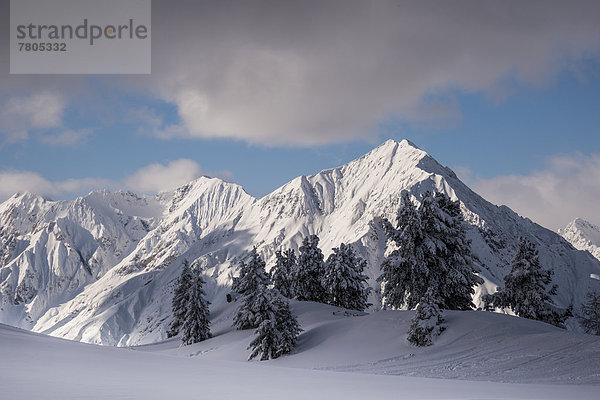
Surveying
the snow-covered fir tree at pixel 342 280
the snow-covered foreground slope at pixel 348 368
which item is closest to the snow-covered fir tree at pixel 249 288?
the snow-covered fir tree at pixel 342 280

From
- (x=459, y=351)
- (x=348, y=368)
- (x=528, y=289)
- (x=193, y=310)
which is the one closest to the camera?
(x=459, y=351)

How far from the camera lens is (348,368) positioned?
27953 mm

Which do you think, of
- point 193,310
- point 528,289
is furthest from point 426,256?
point 193,310

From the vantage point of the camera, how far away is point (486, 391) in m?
12.7

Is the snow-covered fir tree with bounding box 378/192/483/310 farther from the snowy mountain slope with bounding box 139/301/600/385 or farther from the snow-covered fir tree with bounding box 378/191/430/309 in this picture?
the snowy mountain slope with bounding box 139/301/600/385

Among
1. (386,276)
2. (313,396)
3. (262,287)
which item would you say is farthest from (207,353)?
(313,396)

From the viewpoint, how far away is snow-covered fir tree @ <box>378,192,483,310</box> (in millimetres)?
36656

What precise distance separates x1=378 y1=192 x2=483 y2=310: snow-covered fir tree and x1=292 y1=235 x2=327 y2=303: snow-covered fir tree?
2344cm

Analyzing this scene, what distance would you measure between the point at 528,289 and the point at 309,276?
26077 millimetres

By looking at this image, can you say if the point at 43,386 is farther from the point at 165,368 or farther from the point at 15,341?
the point at 15,341

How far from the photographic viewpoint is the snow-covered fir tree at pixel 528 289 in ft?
140

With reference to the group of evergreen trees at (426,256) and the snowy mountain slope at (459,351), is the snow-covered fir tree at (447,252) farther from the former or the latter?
the snowy mountain slope at (459,351)

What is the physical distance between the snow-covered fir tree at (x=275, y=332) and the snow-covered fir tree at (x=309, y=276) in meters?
21.7

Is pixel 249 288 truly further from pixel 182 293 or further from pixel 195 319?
pixel 182 293
